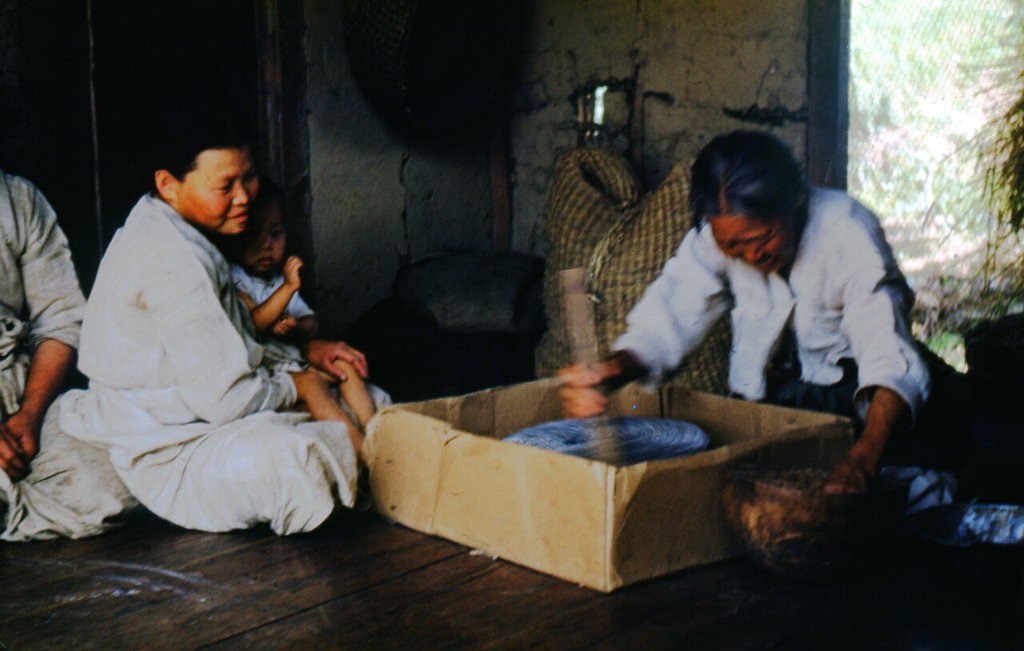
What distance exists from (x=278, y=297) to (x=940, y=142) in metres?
2.43

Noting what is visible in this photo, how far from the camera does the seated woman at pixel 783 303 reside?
254cm

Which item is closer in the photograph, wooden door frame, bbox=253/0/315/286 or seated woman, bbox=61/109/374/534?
seated woman, bbox=61/109/374/534

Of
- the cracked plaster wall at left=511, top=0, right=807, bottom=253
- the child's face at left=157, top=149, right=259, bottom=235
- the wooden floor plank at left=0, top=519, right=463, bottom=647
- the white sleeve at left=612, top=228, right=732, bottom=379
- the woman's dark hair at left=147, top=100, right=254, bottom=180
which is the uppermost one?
the cracked plaster wall at left=511, top=0, right=807, bottom=253

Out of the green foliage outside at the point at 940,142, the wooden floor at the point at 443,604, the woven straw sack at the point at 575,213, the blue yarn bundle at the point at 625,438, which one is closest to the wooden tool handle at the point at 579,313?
the blue yarn bundle at the point at 625,438

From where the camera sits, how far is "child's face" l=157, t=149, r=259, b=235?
10.0ft

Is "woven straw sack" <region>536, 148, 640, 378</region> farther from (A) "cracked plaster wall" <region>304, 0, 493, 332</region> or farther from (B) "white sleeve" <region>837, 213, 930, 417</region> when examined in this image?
(B) "white sleeve" <region>837, 213, 930, 417</region>

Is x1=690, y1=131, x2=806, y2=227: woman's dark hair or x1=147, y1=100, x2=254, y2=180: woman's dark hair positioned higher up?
x1=147, y1=100, x2=254, y2=180: woman's dark hair

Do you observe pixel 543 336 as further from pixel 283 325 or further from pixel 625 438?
pixel 625 438

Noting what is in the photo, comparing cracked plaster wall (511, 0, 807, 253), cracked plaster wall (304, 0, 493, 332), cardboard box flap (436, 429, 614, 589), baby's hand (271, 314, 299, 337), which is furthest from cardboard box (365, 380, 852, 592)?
cracked plaster wall (304, 0, 493, 332)

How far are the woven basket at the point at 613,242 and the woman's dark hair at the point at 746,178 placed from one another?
120 cm

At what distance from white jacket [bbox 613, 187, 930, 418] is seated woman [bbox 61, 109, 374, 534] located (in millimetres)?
922

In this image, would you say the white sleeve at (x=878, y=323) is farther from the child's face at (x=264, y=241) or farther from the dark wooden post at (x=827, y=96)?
the child's face at (x=264, y=241)

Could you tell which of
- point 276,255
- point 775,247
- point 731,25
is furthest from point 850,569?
point 731,25

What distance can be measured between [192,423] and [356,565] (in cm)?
66
